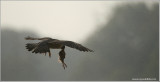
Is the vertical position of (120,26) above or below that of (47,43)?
above

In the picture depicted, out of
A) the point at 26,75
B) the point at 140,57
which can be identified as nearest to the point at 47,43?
the point at 140,57

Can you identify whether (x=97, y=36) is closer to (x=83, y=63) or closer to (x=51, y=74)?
(x=83, y=63)

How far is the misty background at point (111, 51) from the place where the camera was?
6719 centimetres

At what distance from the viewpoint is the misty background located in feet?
220

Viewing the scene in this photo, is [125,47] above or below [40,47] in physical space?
above

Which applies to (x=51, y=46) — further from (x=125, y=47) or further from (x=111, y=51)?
(x=111, y=51)

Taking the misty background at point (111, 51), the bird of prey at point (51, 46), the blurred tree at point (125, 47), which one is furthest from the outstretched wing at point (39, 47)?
the misty background at point (111, 51)

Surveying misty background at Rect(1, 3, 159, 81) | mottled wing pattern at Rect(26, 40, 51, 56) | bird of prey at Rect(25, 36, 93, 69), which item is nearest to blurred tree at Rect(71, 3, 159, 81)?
misty background at Rect(1, 3, 159, 81)

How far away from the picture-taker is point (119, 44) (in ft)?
233

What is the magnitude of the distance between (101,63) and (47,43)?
5978 centimetres

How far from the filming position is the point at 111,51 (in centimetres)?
7056

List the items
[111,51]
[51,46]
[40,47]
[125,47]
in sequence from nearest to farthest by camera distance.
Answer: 1. [40,47]
2. [51,46]
3. [125,47]
4. [111,51]

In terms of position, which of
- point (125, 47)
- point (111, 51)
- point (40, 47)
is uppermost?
point (125, 47)

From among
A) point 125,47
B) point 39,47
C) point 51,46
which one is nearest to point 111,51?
point 125,47
